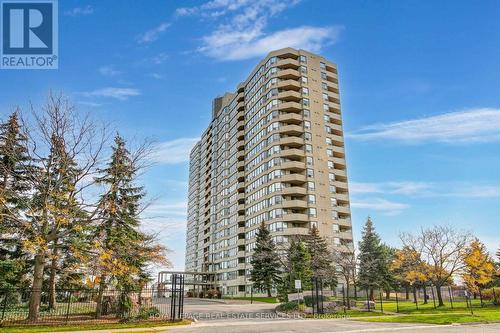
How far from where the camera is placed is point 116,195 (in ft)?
92.8

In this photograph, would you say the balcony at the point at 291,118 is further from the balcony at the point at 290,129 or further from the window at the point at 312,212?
the window at the point at 312,212

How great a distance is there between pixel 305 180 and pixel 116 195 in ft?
160

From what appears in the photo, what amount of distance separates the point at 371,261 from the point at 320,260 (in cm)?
996

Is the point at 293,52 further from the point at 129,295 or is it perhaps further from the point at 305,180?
the point at 129,295

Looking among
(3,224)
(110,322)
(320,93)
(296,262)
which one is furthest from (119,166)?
(320,93)

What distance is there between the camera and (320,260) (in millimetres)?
55062

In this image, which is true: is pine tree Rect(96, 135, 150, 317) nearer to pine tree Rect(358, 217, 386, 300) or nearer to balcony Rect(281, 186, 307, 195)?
pine tree Rect(358, 217, 386, 300)

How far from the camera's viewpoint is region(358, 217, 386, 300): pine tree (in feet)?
193

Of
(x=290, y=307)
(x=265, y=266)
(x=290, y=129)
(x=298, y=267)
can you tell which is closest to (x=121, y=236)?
(x=290, y=307)

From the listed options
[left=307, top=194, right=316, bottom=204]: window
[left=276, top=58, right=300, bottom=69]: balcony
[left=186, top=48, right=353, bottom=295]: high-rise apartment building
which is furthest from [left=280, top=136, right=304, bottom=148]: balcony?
[left=276, top=58, right=300, bottom=69]: balcony

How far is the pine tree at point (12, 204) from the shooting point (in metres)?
22.7

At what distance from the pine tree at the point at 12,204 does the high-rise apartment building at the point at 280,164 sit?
39.3 metres

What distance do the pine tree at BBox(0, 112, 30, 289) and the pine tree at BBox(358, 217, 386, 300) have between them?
43881 millimetres

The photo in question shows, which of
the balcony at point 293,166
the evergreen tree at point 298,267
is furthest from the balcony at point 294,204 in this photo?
the evergreen tree at point 298,267
